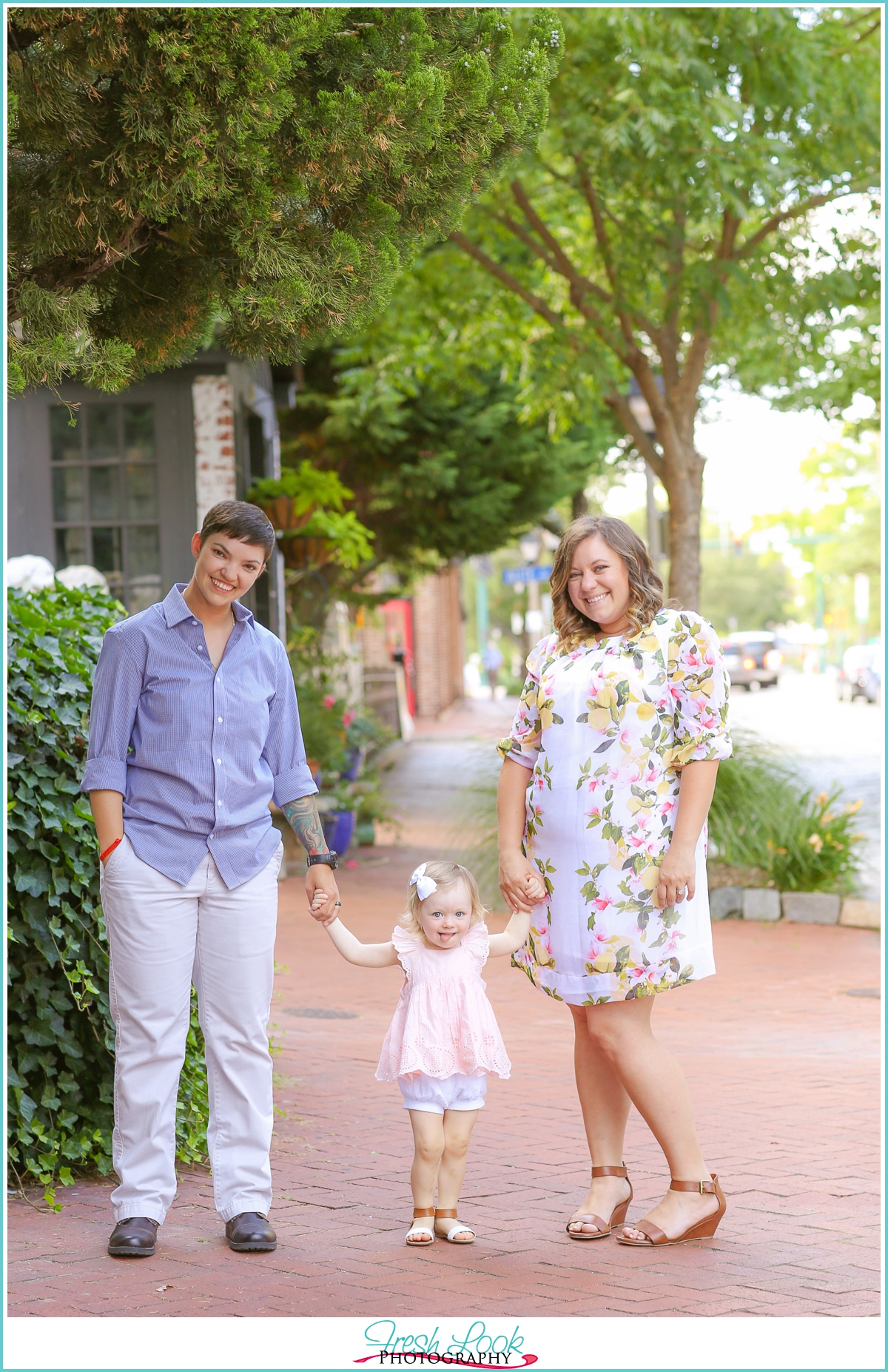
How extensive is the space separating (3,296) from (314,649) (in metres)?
9.42

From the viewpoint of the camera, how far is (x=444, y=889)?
3613 mm

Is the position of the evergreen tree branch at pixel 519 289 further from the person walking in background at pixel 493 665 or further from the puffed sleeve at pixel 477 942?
the person walking in background at pixel 493 665

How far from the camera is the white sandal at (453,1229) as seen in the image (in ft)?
12.1

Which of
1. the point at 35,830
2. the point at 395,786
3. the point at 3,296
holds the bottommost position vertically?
the point at 395,786

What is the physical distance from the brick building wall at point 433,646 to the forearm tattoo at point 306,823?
1073 inches

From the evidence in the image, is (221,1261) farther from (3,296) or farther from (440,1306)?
(3,296)

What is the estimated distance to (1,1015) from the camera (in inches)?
123

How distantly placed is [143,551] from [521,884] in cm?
637

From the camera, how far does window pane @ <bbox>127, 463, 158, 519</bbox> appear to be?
372 inches

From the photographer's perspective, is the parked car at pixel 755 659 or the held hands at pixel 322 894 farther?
the parked car at pixel 755 659

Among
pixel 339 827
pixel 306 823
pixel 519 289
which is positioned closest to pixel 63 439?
pixel 519 289

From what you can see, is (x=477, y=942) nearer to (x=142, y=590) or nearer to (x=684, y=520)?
(x=142, y=590)

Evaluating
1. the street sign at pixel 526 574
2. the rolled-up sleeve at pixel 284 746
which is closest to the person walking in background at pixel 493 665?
the street sign at pixel 526 574

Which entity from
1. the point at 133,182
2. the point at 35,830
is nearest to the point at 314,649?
the point at 35,830
